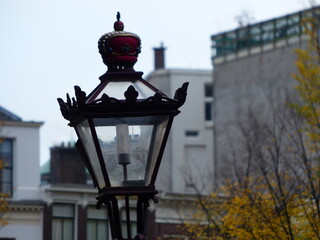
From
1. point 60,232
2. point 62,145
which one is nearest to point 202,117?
point 62,145

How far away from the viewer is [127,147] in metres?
10.2

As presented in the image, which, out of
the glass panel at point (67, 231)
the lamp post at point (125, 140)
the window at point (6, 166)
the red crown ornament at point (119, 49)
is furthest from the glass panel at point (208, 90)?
the lamp post at point (125, 140)

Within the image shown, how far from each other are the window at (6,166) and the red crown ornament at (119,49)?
34.2 metres

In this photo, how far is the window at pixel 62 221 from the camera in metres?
44.8

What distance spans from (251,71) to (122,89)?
5665 cm

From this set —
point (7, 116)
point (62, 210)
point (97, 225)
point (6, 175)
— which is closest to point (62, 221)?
point (62, 210)

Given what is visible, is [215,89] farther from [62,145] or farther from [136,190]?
[136,190]

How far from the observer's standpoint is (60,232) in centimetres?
4484

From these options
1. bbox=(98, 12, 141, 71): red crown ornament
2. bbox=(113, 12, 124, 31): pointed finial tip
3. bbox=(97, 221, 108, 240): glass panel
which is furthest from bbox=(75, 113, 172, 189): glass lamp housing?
bbox=(97, 221, 108, 240): glass panel

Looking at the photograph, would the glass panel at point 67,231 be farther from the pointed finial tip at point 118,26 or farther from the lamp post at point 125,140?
the lamp post at point 125,140

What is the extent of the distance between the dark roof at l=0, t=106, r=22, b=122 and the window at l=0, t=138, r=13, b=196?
0.88 metres

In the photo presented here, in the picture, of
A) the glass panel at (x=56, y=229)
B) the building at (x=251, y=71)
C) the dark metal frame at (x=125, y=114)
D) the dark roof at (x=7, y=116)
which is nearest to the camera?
the dark metal frame at (x=125, y=114)

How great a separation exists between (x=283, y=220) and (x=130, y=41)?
22.0 metres

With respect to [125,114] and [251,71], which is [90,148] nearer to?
[125,114]
